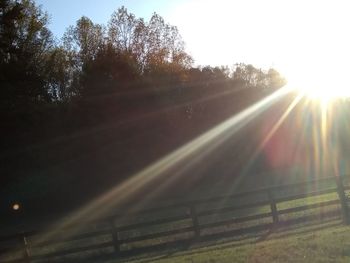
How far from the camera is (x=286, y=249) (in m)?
11.5

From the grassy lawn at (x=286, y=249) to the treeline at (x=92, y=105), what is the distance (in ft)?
85.9

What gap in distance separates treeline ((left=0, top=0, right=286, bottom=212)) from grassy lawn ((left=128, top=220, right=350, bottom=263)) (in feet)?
85.9

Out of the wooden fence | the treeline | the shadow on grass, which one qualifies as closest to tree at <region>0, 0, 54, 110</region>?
the treeline

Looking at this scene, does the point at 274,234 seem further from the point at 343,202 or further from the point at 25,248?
the point at 25,248

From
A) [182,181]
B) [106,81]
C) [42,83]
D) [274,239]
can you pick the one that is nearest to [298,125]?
[182,181]

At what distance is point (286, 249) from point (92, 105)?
30.5 metres

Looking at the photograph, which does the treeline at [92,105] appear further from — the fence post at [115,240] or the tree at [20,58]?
the fence post at [115,240]

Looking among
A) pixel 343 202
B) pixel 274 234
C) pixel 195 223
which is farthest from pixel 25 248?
pixel 343 202

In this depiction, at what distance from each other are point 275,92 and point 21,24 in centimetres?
2312

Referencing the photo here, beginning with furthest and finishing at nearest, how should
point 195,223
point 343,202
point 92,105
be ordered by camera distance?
point 92,105, point 343,202, point 195,223

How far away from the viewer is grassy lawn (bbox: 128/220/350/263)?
1061cm

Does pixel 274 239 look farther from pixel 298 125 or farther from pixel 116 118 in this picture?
pixel 298 125

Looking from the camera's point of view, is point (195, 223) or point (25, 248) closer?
point (25, 248)

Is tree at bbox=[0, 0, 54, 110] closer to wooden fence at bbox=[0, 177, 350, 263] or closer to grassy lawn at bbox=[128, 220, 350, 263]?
wooden fence at bbox=[0, 177, 350, 263]
